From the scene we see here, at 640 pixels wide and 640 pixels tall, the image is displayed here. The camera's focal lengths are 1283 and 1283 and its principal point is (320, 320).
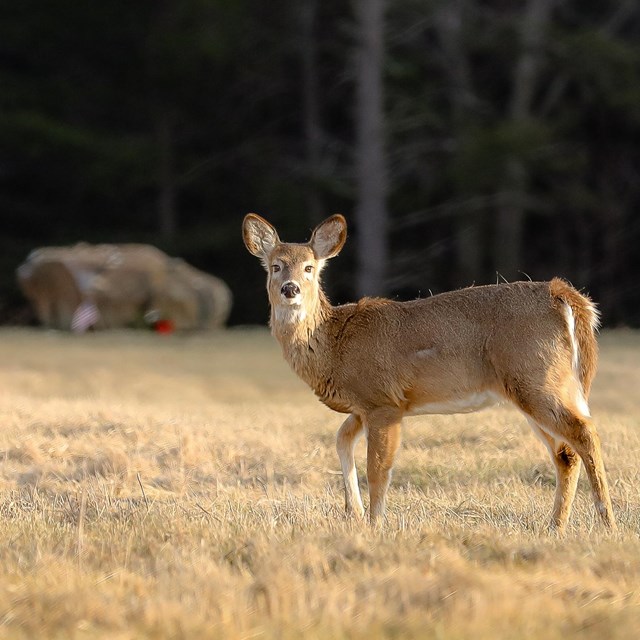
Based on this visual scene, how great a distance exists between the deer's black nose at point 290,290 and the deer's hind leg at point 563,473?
4.92ft

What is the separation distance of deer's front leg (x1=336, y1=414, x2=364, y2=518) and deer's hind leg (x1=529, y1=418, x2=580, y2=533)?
100 cm

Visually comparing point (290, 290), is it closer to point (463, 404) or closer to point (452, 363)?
point (452, 363)

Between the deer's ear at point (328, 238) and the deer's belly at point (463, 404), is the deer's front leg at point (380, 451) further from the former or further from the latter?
the deer's ear at point (328, 238)

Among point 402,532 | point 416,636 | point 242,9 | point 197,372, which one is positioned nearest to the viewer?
point 416,636

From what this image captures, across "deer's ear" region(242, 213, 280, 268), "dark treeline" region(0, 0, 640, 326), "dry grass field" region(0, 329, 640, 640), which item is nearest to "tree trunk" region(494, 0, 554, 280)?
"dark treeline" region(0, 0, 640, 326)

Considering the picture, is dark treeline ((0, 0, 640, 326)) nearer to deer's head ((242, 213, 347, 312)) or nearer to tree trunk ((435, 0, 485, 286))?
tree trunk ((435, 0, 485, 286))

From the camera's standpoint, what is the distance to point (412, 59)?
28.0 metres

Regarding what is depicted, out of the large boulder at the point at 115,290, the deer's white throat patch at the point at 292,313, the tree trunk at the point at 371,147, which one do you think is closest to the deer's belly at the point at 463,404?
the deer's white throat patch at the point at 292,313

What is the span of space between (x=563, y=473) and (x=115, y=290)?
51.7 ft

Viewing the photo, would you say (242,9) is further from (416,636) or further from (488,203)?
(416,636)

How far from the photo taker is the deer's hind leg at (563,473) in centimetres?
681

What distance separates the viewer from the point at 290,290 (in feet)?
23.8

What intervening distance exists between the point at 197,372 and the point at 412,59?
14.1 meters

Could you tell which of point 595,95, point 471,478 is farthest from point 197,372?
point 595,95
